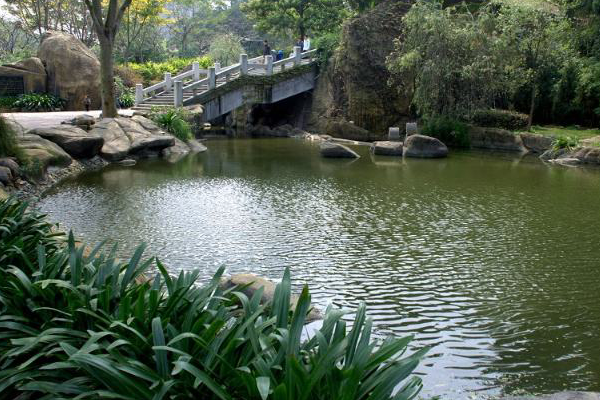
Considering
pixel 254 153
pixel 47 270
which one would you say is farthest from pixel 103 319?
pixel 254 153

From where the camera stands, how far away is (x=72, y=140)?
1756 cm

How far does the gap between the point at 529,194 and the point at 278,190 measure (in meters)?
5.70

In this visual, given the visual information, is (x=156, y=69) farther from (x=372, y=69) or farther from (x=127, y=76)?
(x=372, y=69)

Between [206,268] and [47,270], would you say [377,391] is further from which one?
[206,268]

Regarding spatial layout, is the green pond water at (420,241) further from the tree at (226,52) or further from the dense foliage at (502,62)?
the tree at (226,52)

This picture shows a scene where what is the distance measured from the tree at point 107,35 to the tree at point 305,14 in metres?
18.0

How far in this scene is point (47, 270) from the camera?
488 cm

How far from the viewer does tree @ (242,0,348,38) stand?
37.4 metres

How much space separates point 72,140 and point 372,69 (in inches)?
580

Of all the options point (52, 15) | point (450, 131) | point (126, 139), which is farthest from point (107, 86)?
point (52, 15)

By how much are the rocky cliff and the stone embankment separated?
8.09m

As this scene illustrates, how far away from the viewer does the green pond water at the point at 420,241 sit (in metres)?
6.07

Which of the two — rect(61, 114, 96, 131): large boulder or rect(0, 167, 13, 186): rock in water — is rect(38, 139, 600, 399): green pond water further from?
rect(61, 114, 96, 131): large boulder

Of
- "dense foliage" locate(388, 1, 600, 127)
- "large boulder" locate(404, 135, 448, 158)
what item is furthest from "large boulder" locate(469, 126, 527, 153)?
"large boulder" locate(404, 135, 448, 158)
